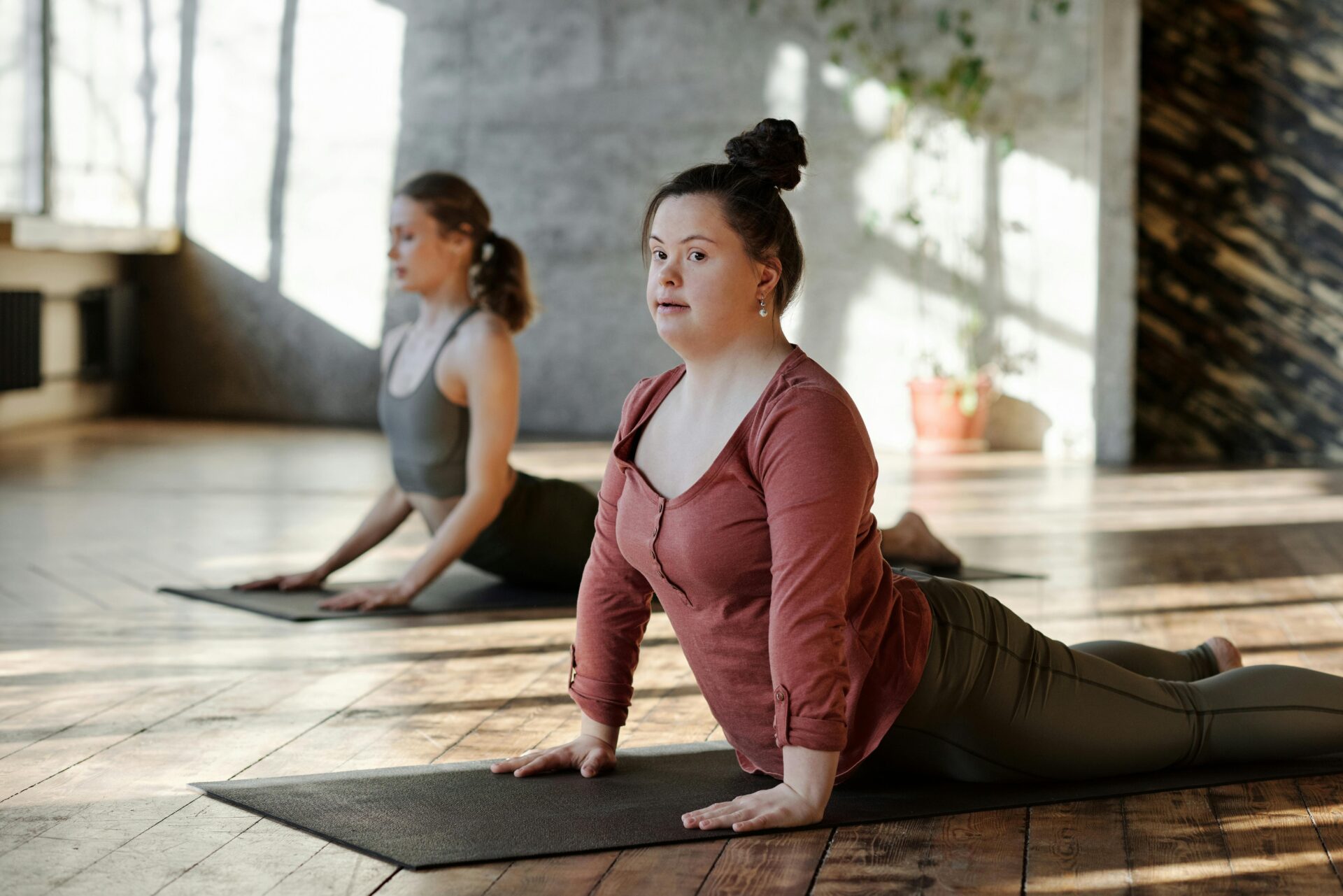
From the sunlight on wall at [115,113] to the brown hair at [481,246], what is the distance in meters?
5.70

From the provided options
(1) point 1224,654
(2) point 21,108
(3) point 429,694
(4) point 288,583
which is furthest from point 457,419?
(2) point 21,108

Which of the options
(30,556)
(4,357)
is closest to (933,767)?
(30,556)

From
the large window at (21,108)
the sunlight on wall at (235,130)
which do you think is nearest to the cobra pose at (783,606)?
the large window at (21,108)

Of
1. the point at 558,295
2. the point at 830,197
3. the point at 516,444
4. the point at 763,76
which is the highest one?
the point at 763,76

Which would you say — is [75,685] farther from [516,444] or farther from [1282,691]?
[516,444]

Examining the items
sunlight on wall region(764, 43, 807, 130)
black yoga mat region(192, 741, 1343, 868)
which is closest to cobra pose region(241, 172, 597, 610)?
black yoga mat region(192, 741, 1343, 868)

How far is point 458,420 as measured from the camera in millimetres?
3600

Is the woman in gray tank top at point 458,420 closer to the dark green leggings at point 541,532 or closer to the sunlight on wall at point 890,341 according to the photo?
the dark green leggings at point 541,532

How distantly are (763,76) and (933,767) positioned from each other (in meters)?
6.52

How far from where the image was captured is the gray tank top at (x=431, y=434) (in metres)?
3.59

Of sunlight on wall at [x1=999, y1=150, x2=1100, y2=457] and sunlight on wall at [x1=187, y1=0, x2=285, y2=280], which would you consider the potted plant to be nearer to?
sunlight on wall at [x1=999, y1=150, x2=1100, y2=457]

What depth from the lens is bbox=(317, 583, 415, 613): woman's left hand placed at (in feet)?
11.5

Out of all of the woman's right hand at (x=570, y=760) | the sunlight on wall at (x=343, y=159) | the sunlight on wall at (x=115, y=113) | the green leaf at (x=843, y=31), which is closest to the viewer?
the woman's right hand at (x=570, y=760)

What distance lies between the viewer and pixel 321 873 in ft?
5.74
